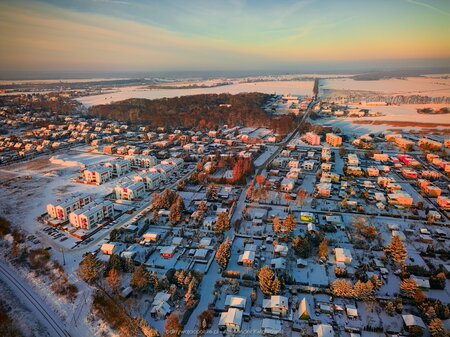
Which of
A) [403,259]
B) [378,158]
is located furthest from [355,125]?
[403,259]

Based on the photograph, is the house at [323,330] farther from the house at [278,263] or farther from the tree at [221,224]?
the tree at [221,224]

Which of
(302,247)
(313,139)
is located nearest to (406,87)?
(313,139)

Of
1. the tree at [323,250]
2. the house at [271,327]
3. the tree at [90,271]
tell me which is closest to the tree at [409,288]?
the tree at [323,250]

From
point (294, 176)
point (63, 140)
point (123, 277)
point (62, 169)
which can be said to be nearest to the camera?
point (123, 277)

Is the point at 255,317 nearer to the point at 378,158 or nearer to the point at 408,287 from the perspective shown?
the point at 408,287

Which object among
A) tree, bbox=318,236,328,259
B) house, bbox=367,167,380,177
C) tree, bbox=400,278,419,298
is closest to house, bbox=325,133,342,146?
house, bbox=367,167,380,177

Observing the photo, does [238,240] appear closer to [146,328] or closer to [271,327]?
[271,327]
